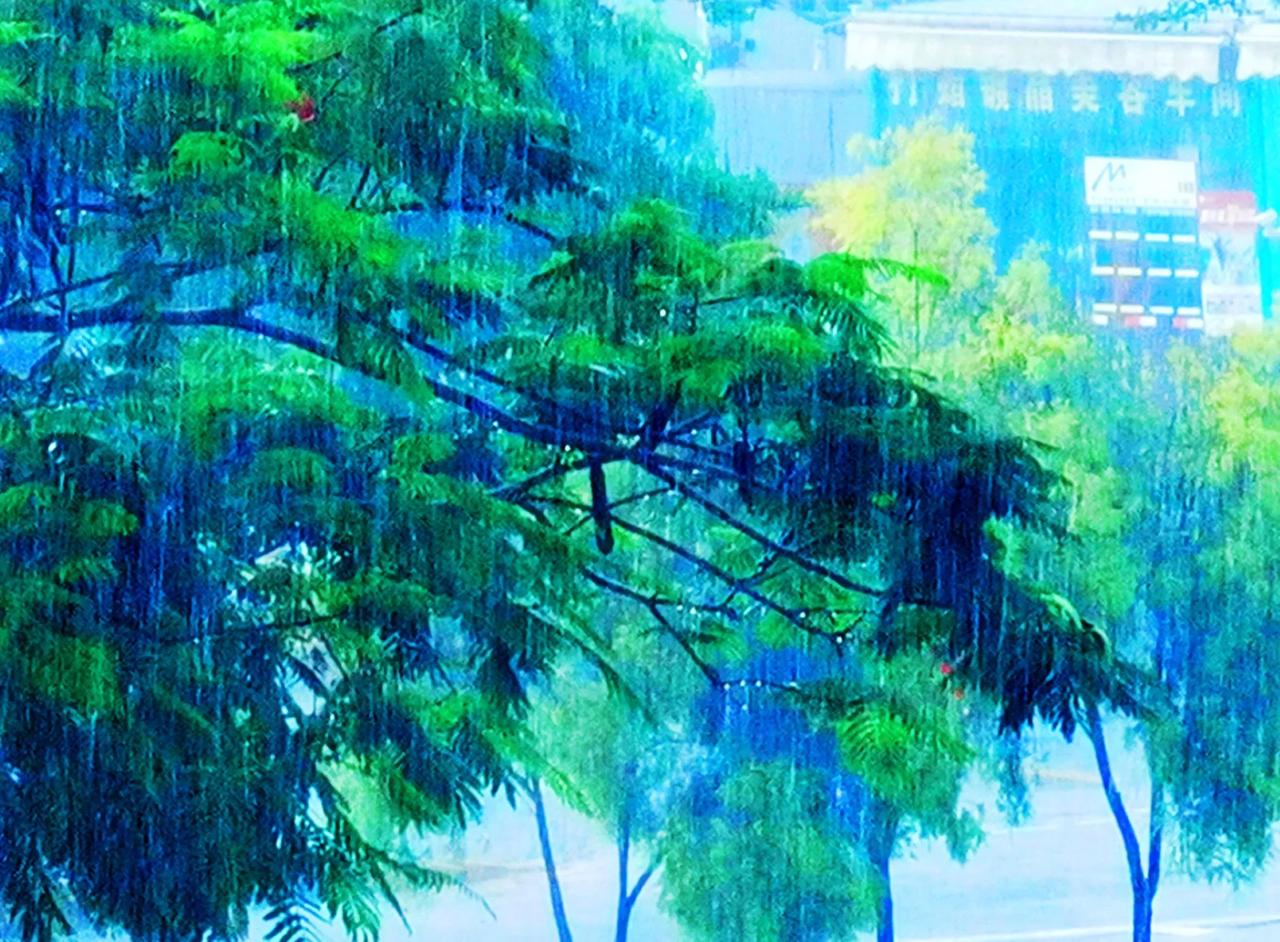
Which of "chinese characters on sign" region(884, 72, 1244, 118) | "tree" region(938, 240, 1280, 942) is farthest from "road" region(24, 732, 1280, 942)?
"chinese characters on sign" region(884, 72, 1244, 118)

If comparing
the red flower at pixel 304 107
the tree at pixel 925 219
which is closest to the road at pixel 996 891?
the tree at pixel 925 219

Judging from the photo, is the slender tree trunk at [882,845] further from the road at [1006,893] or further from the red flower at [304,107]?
the red flower at [304,107]

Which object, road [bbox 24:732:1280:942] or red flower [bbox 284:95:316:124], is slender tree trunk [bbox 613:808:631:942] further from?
red flower [bbox 284:95:316:124]

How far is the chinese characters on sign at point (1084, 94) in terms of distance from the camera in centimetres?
740

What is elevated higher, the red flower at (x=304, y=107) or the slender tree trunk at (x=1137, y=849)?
the red flower at (x=304, y=107)

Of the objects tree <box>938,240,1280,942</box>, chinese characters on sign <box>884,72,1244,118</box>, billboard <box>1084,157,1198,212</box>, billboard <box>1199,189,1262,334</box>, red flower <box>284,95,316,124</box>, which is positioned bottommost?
tree <box>938,240,1280,942</box>

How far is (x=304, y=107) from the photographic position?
242 centimetres

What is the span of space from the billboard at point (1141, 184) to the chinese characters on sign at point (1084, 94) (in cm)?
25

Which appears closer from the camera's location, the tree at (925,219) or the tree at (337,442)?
the tree at (337,442)

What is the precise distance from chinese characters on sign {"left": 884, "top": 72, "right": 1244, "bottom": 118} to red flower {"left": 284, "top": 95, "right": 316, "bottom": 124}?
525cm

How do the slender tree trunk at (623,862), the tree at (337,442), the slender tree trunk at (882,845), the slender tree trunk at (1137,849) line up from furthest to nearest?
1. the slender tree trunk at (1137,849)
2. the slender tree trunk at (623,862)
3. the slender tree trunk at (882,845)
4. the tree at (337,442)

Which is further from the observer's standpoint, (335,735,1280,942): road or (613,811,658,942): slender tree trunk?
(335,735,1280,942): road

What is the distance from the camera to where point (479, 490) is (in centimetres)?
238

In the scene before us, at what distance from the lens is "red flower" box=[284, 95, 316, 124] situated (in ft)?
7.89
